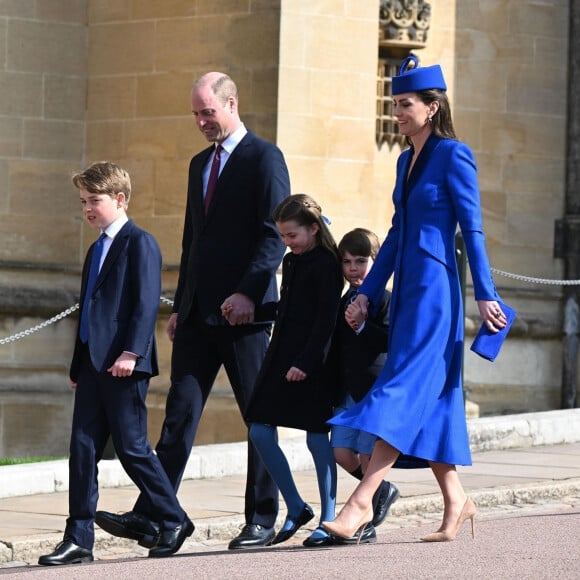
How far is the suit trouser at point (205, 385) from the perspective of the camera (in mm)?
7023

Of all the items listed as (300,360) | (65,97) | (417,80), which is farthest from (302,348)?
(65,97)

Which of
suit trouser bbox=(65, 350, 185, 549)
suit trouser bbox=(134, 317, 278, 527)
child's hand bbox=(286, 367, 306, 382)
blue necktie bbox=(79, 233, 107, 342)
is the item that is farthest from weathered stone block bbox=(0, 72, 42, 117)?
child's hand bbox=(286, 367, 306, 382)

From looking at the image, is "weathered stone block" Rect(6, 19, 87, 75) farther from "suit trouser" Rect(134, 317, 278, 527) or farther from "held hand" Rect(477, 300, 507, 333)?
"held hand" Rect(477, 300, 507, 333)

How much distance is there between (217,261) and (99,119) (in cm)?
557

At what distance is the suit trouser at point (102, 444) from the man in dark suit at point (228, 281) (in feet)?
0.96

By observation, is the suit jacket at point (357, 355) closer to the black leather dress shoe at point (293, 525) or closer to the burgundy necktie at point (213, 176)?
the black leather dress shoe at point (293, 525)

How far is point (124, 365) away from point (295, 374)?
26.4 inches

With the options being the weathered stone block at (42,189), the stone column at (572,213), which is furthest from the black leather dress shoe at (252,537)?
the stone column at (572,213)

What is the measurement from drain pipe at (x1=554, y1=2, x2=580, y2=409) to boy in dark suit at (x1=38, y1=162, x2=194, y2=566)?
288 inches

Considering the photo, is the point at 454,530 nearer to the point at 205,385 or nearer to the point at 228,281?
the point at 205,385

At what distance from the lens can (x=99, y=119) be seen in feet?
41.0

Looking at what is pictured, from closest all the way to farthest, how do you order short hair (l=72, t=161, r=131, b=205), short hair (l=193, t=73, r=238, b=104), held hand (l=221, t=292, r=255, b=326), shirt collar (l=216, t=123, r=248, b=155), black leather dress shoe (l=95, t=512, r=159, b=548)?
1. black leather dress shoe (l=95, t=512, r=159, b=548)
2. short hair (l=72, t=161, r=131, b=205)
3. held hand (l=221, t=292, r=255, b=326)
4. short hair (l=193, t=73, r=238, b=104)
5. shirt collar (l=216, t=123, r=248, b=155)

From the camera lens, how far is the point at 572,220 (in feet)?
45.4

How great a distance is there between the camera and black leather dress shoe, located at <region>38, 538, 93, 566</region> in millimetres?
6496
